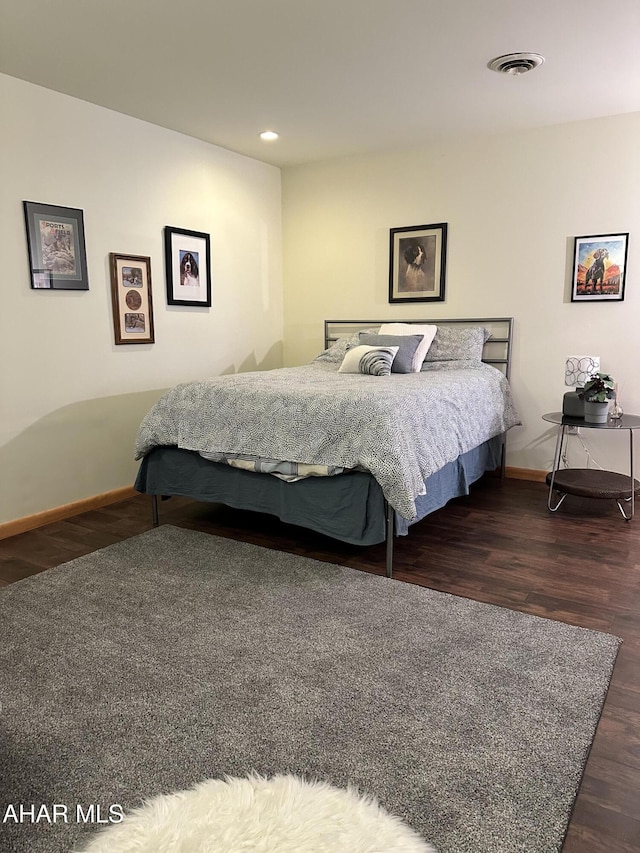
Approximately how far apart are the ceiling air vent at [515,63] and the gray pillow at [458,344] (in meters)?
1.67

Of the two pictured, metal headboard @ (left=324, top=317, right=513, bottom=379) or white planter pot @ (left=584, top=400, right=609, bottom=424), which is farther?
metal headboard @ (left=324, top=317, right=513, bottom=379)

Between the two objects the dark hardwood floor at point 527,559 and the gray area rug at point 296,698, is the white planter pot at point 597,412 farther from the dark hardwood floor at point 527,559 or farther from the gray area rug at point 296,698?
the gray area rug at point 296,698

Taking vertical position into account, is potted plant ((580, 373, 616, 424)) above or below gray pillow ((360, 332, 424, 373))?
below

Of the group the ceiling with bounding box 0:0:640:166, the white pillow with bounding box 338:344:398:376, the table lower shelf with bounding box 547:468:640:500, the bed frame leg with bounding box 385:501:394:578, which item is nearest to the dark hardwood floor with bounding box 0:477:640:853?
the bed frame leg with bounding box 385:501:394:578

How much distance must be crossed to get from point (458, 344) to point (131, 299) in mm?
2261

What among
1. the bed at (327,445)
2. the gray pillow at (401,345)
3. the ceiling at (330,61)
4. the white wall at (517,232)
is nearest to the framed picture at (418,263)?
the white wall at (517,232)

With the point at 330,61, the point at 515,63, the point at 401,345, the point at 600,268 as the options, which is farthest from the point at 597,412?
the point at 330,61

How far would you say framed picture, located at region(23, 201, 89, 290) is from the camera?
10.9 ft

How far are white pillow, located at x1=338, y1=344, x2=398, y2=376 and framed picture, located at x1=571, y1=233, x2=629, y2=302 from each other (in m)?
1.34

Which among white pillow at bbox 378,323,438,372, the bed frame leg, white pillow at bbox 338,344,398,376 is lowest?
the bed frame leg

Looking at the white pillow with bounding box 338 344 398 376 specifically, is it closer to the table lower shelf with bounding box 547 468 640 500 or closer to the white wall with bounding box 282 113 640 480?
the white wall with bounding box 282 113 640 480

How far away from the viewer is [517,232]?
4.27m

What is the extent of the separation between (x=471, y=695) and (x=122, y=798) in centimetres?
104

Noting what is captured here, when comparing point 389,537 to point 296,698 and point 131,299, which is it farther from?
point 131,299
